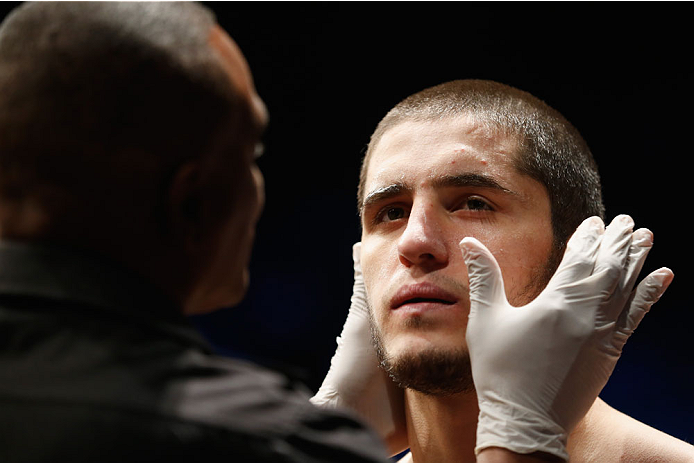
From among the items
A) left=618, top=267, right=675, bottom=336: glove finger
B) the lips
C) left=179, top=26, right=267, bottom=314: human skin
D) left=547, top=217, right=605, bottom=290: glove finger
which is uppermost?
left=179, top=26, right=267, bottom=314: human skin

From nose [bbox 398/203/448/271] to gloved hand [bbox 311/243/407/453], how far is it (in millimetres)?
435

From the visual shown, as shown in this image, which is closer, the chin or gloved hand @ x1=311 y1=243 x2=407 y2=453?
the chin

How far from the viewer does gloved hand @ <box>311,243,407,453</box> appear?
1.80 meters

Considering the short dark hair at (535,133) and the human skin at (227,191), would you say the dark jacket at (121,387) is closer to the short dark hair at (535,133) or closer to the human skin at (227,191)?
the human skin at (227,191)

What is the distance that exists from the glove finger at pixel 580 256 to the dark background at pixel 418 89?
2.82 feet

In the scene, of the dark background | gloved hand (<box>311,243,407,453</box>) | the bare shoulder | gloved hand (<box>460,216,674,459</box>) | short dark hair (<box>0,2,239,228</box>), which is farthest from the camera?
the dark background

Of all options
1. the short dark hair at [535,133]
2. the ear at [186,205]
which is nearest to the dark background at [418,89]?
the short dark hair at [535,133]

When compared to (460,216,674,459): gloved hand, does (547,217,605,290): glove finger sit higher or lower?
higher

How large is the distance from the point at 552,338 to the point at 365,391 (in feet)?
2.20

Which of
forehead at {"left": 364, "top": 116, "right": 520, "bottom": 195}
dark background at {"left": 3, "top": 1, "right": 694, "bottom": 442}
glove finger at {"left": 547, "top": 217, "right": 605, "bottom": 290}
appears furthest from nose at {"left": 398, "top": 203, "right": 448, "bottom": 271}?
dark background at {"left": 3, "top": 1, "right": 694, "bottom": 442}

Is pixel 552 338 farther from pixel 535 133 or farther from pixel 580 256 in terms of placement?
pixel 535 133

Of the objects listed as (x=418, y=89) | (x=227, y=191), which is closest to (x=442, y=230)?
(x=227, y=191)

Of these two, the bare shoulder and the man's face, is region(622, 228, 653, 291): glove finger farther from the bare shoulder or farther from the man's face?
the bare shoulder

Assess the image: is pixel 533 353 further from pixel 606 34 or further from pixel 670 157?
pixel 606 34
